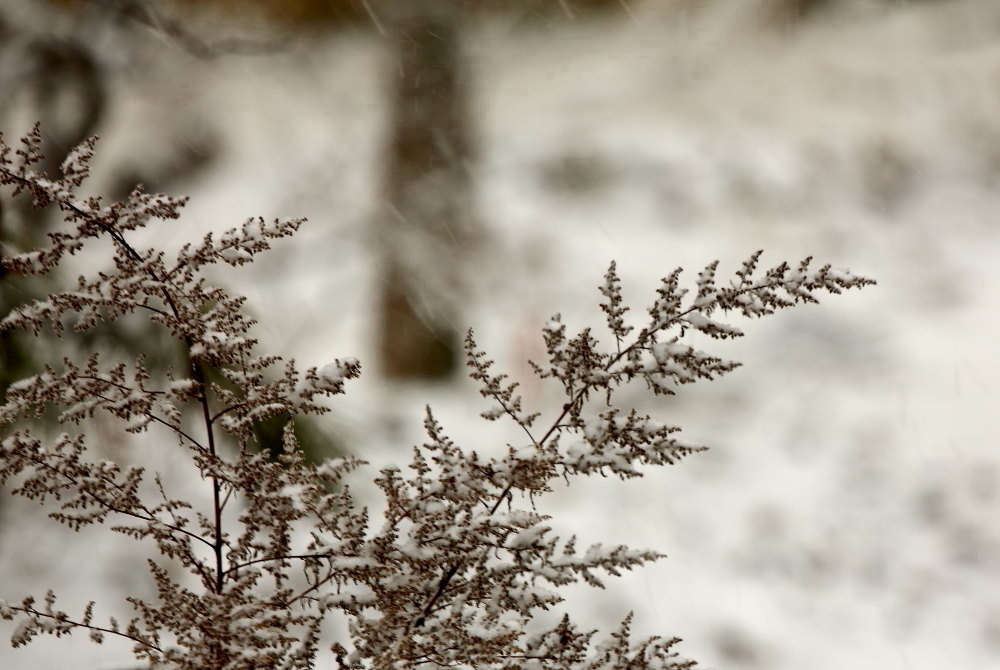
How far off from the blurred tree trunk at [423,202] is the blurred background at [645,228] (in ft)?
0.05

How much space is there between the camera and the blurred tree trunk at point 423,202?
417 centimetres

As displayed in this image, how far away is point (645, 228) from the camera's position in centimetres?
487

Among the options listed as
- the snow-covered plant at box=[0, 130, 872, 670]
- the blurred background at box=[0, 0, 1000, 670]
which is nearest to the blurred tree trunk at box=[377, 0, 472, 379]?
the blurred background at box=[0, 0, 1000, 670]

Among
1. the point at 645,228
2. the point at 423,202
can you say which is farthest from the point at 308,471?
the point at 645,228

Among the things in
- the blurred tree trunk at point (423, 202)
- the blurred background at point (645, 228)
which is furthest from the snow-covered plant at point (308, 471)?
the blurred tree trunk at point (423, 202)

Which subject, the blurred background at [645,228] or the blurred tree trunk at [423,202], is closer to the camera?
the blurred background at [645,228]

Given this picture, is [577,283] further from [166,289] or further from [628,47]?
[166,289]

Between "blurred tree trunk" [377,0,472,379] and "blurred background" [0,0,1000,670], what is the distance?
17mm

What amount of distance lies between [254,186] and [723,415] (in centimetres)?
296

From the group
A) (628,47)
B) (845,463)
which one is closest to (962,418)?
(845,463)

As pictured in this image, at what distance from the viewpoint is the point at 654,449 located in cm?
87

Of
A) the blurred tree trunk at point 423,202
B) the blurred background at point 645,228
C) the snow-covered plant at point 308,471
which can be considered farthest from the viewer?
the blurred tree trunk at point 423,202

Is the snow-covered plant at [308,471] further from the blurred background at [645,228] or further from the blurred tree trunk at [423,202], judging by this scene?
the blurred tree trunk at [423,202]

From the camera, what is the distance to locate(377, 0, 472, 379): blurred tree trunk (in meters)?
4.17
